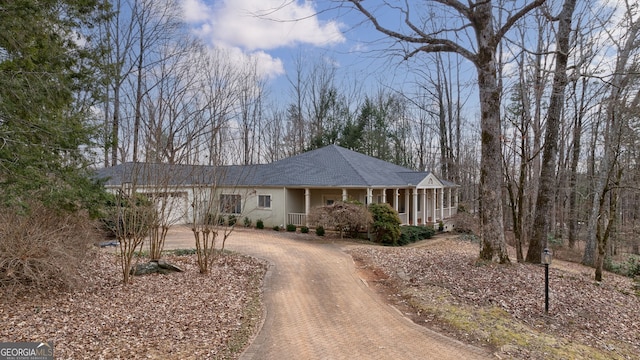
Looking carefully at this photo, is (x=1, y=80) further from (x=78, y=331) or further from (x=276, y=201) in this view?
Answer: (x=276, y=201)

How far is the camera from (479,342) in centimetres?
501

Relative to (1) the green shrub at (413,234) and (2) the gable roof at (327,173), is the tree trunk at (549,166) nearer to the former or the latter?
(1) the green shrub at (413,234)

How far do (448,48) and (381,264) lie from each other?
631cm

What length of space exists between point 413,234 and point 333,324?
40.4 ft

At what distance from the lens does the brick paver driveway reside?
15.3 feet

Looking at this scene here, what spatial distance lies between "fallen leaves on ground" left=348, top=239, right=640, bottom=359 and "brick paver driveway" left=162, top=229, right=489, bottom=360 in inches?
19.8

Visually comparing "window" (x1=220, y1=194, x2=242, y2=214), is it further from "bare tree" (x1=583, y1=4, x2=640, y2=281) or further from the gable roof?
"bare tree" (x1=583, y1=4, x2=640, y2=281)

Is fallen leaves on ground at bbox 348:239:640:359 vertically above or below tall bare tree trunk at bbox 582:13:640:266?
below

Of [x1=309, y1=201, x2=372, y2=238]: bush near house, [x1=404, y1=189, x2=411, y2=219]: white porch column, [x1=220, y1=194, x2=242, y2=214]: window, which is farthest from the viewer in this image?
[x1=404, y1=189, x2=411, y2=219]: white porch column

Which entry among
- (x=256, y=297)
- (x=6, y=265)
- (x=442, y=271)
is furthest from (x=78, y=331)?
(x=442, y=271)

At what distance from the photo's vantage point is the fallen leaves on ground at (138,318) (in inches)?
175

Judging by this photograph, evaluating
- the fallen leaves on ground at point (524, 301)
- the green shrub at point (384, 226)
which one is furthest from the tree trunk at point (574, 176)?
the fallen leaves on ground at point (524, 301)

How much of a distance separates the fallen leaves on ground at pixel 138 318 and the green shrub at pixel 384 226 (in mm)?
8701

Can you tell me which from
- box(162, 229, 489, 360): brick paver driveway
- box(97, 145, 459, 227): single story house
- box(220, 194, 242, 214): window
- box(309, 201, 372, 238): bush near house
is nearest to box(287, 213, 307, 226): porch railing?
box(97, 145, 459, 227): single story house
